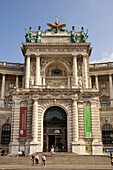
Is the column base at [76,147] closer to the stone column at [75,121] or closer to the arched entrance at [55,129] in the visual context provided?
the stone column at [75,121]

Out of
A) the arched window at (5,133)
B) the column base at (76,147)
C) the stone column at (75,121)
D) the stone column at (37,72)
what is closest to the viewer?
the column base at (76,147)

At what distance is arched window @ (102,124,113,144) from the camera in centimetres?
4578

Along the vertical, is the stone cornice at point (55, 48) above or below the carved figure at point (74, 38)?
below

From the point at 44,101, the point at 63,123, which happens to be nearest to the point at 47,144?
the point at 63,123

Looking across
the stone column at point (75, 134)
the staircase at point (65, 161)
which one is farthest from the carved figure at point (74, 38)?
the staircase at point (65, 161)

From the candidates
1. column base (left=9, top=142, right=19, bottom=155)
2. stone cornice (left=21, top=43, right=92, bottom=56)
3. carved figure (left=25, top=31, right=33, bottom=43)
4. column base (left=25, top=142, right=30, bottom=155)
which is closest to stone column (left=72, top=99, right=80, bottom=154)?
column base (left=25, top=142, right=30, bottom=155)

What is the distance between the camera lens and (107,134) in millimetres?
46281

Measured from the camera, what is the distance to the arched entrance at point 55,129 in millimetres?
35562

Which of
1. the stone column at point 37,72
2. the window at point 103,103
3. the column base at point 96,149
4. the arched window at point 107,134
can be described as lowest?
the column base at point 96,149

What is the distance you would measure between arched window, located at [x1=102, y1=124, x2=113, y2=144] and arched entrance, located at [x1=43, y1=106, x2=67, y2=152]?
13217mm

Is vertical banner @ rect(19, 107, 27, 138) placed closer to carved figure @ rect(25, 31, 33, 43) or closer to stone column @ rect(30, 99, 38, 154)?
stone column @ rect(30, 99, 38, 154)

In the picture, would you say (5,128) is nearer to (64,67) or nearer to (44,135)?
(44,135)

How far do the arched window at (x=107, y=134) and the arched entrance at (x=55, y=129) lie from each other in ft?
43.4

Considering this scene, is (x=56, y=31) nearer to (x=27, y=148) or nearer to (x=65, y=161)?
(x=27, y=148)
